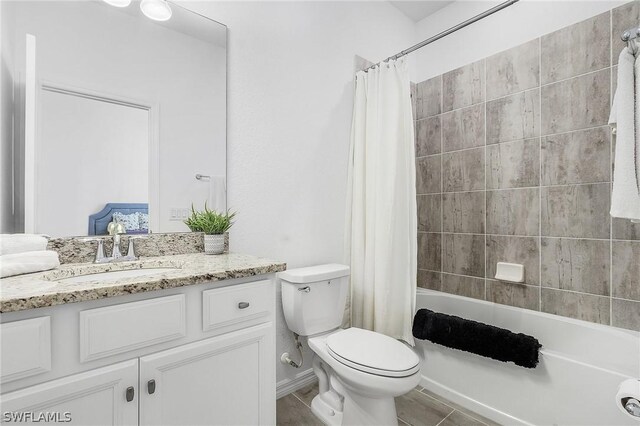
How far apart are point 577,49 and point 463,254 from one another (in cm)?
148

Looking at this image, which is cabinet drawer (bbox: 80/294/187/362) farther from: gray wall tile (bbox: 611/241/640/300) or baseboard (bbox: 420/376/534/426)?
gray wall tile (bbox: 611/241/640/300)

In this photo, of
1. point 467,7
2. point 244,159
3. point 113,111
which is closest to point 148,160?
point 113,111

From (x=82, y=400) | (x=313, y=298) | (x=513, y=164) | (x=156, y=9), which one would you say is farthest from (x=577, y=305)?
(x=156, y=9)

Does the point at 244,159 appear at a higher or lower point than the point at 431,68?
lower

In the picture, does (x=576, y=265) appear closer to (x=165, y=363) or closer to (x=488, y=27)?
(x=488, y=27)

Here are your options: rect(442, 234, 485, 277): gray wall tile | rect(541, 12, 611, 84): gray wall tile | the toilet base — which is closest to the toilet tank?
the toilet base

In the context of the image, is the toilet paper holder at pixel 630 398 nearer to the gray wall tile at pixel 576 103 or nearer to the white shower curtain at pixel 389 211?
the white shower curtain at pixel 389 211

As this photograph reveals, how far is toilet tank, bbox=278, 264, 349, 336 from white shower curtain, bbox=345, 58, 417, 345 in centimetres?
25

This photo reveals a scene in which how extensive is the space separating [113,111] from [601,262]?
268cm

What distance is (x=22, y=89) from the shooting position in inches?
46.0

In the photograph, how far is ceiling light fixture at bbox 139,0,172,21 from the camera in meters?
1.40

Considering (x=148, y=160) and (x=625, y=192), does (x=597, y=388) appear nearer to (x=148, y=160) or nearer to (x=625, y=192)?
(x=625, y=192)

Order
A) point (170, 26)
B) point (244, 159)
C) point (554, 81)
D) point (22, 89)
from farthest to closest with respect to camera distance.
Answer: point (554, 81)
point (244, 159)
point (170, 26)
point (22, 89)

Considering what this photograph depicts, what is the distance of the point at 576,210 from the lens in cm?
187
